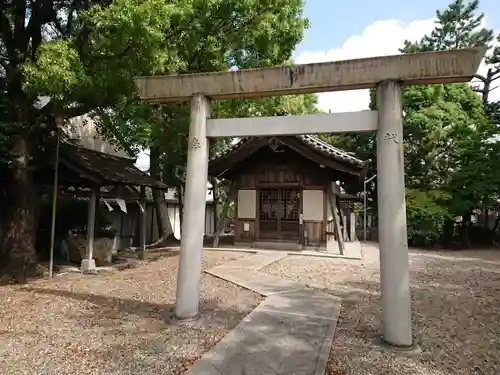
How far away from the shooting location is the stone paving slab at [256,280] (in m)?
7.46

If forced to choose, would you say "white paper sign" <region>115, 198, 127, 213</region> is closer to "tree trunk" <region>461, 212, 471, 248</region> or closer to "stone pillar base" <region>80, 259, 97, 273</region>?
"stone pillar base" <region>80, 259, 97, 273</region>

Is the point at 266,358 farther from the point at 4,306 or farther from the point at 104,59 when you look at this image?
the point at 104,59

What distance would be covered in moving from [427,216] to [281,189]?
6906 millimetres

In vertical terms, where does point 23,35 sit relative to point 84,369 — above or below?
above

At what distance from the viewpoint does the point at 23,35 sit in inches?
335

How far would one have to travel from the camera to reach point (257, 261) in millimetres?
11070

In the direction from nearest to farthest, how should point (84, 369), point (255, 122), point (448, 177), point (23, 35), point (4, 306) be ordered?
point (84, 369) → point (255, 122) → point (4, 306) → point (23, 35) → point (448, 177)

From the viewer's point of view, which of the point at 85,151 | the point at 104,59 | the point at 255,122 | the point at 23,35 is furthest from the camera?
the point at 85,151

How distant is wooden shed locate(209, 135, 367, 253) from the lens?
1406 centimetres

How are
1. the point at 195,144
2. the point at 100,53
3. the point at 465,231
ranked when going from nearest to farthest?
the point at 195,144 < the point at 100,53 < the point at 465,231

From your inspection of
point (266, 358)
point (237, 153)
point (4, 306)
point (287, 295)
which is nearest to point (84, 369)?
point (266, 358)

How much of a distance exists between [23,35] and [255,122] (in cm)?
658

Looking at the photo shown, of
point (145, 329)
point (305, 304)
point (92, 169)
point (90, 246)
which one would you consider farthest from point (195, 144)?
point (90, 246)

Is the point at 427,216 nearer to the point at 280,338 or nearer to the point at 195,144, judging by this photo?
the point at 280,338
